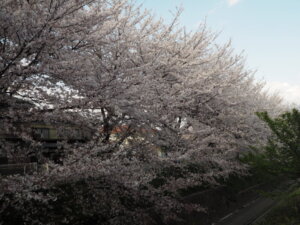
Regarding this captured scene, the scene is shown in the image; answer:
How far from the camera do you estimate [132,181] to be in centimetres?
588

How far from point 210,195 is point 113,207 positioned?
314 inches

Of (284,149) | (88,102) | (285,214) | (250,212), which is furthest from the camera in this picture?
(250,212)

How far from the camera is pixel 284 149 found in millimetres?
10719

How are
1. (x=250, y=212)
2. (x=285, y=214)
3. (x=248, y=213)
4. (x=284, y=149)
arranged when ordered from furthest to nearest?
1. (x=250, y=212)
2. (x=248, y=213)
3. (x=285, y=214)
4. (x=284, y=149)

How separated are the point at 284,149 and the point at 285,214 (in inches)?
148

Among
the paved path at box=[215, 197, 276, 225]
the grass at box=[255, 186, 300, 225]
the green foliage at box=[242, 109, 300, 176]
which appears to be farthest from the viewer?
the paved path at box=[215, 197, 276, 225]

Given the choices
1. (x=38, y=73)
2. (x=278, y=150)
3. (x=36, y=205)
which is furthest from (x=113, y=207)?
(x=278, y=150)

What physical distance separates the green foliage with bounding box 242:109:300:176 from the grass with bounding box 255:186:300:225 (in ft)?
3.31

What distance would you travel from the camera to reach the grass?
1128 cm

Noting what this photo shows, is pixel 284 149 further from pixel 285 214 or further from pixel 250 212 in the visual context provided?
pixel 250 212

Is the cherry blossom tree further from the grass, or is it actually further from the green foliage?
the grass

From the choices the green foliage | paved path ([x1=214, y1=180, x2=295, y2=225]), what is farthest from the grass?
the green foliage

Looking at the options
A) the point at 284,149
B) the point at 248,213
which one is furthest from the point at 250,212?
the point at 284,149

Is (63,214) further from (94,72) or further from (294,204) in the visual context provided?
(294,204)
